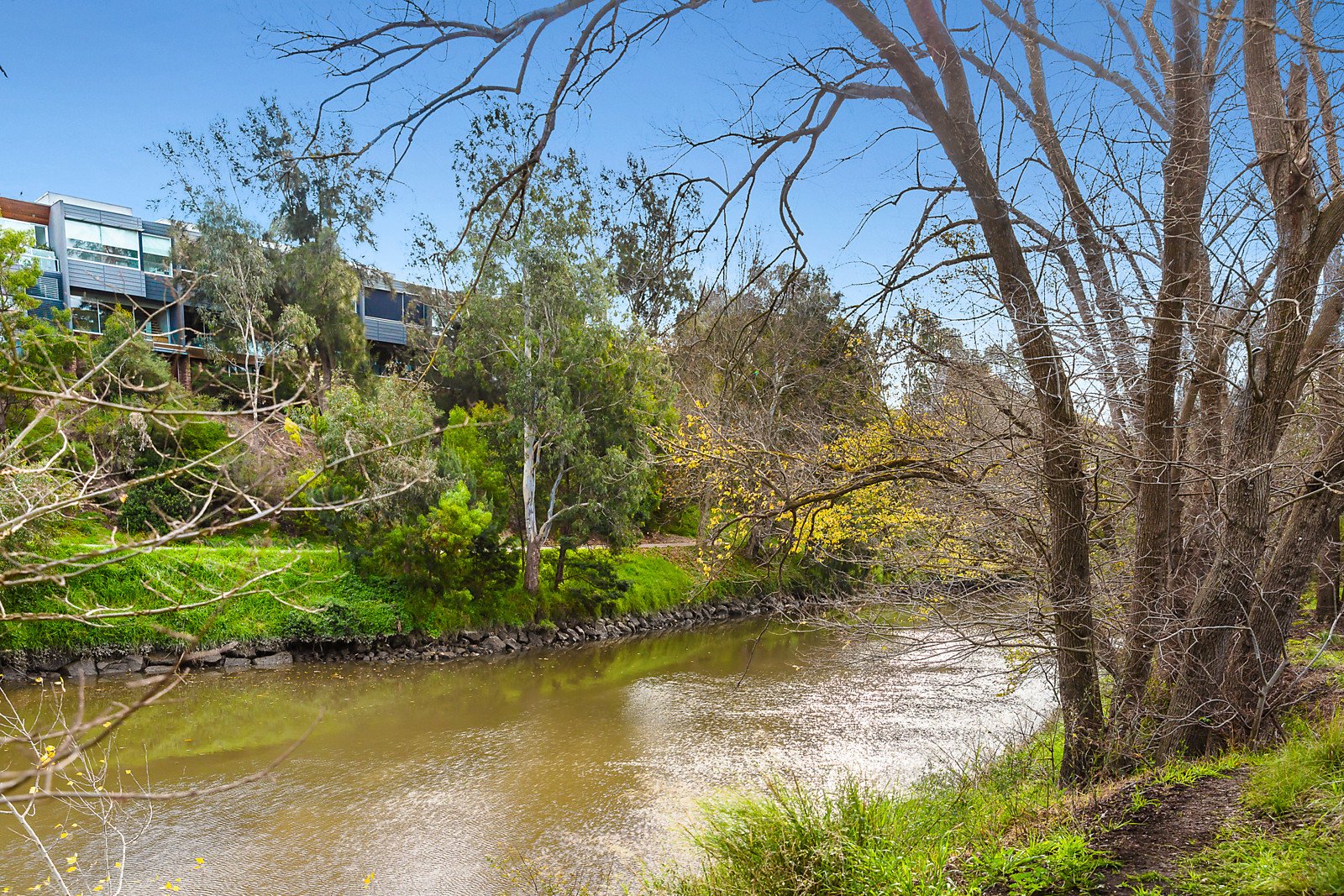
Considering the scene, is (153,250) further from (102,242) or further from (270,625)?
(270,625)

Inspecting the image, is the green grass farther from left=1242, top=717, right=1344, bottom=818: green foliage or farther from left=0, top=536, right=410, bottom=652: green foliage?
left=0, top=536, right=410, bottom=652: green foliage

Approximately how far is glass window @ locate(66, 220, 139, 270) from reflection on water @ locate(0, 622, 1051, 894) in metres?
17.9

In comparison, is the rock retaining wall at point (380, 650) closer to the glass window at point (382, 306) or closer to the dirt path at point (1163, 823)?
the dirt path at point (1163, 823)

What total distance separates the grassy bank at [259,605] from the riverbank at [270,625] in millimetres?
17

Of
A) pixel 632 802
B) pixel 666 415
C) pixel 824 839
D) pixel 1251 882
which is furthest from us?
pixel 666 415

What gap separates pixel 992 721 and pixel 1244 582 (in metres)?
5.89

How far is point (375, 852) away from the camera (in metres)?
6.75

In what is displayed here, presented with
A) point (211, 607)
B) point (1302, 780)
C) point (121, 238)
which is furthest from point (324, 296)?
point (1302, 780)

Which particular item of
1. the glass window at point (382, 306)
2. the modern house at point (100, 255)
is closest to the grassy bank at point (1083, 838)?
the modern house at point (100, 255)

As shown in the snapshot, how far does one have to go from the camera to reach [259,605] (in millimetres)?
13367

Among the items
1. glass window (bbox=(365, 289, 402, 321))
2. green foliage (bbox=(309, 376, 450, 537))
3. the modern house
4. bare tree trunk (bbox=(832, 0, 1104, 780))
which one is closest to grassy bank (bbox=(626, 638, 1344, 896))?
bare tree trunk (bbox=(832, 0, 1104, 780))

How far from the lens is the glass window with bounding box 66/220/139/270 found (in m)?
23.9

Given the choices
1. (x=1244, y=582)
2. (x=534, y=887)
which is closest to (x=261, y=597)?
(x=534, y=887)

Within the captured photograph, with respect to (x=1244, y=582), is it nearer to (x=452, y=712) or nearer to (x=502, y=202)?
(x=452, y=712)
